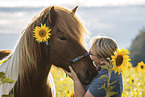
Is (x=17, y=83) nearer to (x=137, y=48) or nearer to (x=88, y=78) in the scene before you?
(x=88, y=78)

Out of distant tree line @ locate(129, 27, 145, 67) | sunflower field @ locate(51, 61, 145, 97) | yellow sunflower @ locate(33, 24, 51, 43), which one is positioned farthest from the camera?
distant tree line @ locate(129, 27, 145, 67)

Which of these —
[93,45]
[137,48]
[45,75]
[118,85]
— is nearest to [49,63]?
[45,75]

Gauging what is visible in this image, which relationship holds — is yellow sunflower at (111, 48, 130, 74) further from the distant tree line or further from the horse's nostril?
the distant tree line

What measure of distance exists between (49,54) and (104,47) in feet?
2.73

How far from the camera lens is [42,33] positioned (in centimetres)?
291

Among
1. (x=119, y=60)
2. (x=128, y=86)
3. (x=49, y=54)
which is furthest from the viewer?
(x=128, y=86)

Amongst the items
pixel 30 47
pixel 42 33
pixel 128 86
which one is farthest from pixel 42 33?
pixel 128 86

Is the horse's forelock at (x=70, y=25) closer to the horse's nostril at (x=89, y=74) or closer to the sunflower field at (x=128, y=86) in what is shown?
the horse's nostril at (x=89, y=74)

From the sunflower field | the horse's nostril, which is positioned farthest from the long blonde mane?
the sunflower field

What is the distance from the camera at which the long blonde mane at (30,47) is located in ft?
9.70

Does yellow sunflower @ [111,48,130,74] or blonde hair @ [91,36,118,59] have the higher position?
blonde hair @ [91,36,118,59]

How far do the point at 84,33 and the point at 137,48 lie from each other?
44919 millimetres

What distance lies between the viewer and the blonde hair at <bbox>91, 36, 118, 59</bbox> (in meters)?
3.11

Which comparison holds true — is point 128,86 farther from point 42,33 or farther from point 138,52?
point 138,52
